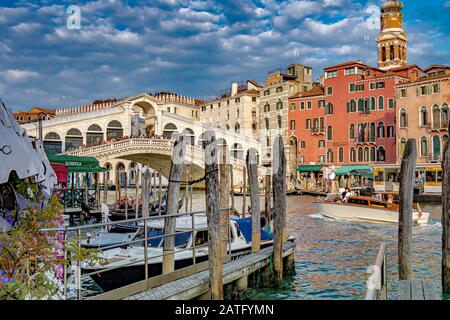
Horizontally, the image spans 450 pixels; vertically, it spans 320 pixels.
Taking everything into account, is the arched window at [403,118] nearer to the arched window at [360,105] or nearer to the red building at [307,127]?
the arched window at [360,105]

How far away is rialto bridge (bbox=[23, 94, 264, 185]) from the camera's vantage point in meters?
30.4

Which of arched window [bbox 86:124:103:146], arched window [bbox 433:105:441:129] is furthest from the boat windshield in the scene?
arched window [bbox 86:124:103:146]

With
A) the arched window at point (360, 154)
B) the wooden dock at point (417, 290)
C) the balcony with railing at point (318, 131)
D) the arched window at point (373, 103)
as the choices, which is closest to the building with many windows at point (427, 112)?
the arched window at point (373, 103)

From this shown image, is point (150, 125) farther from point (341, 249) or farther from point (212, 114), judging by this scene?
point (341, 249)

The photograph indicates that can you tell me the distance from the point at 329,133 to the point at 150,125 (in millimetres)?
14329

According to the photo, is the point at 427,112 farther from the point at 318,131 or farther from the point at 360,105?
the point at 318,131

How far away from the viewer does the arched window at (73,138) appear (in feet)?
118

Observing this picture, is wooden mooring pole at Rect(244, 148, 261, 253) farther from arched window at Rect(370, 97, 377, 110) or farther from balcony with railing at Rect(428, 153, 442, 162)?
arched window at Rect(370, 97, 377, 110)

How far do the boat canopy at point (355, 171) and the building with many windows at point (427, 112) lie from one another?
252 cm

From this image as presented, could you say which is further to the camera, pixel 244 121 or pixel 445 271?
pixel 244 121

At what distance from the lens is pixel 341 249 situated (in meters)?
11.5

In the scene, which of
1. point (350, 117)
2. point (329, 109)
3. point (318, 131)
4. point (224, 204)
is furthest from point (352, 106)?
point (224, 204)

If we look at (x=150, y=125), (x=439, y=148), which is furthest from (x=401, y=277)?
(x=150, y=125)

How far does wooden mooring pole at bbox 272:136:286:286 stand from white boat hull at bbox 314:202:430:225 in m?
8.56
